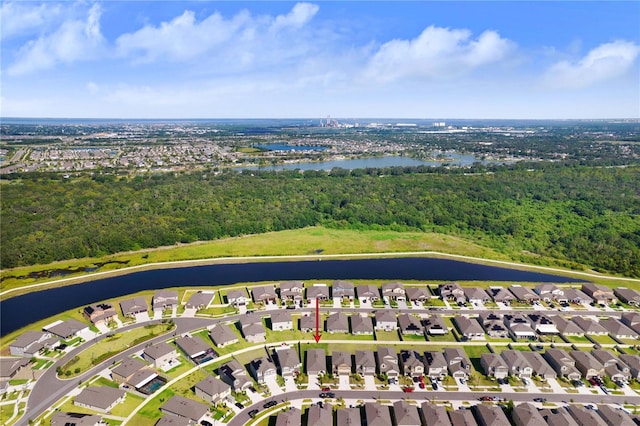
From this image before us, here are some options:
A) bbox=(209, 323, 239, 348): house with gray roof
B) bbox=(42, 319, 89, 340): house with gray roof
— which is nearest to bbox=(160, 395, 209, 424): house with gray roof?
bbox=(209, 323, 239, 348): house with gray roof

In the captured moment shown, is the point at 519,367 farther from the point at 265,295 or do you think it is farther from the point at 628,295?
the point at 265,295

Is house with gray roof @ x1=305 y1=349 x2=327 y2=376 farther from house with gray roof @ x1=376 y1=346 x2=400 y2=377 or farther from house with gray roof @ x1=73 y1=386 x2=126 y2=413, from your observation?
house with gray roof @ x1=73 y1=386 x2=126 y2=413

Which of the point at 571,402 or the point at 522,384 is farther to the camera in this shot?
the point at 522,384

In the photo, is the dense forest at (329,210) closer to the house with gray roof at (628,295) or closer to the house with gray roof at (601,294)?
the house with gray roof at (628,295)

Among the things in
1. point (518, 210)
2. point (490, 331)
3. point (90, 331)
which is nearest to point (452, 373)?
point (490, 331)

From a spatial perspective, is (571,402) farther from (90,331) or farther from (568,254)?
(90,331)
